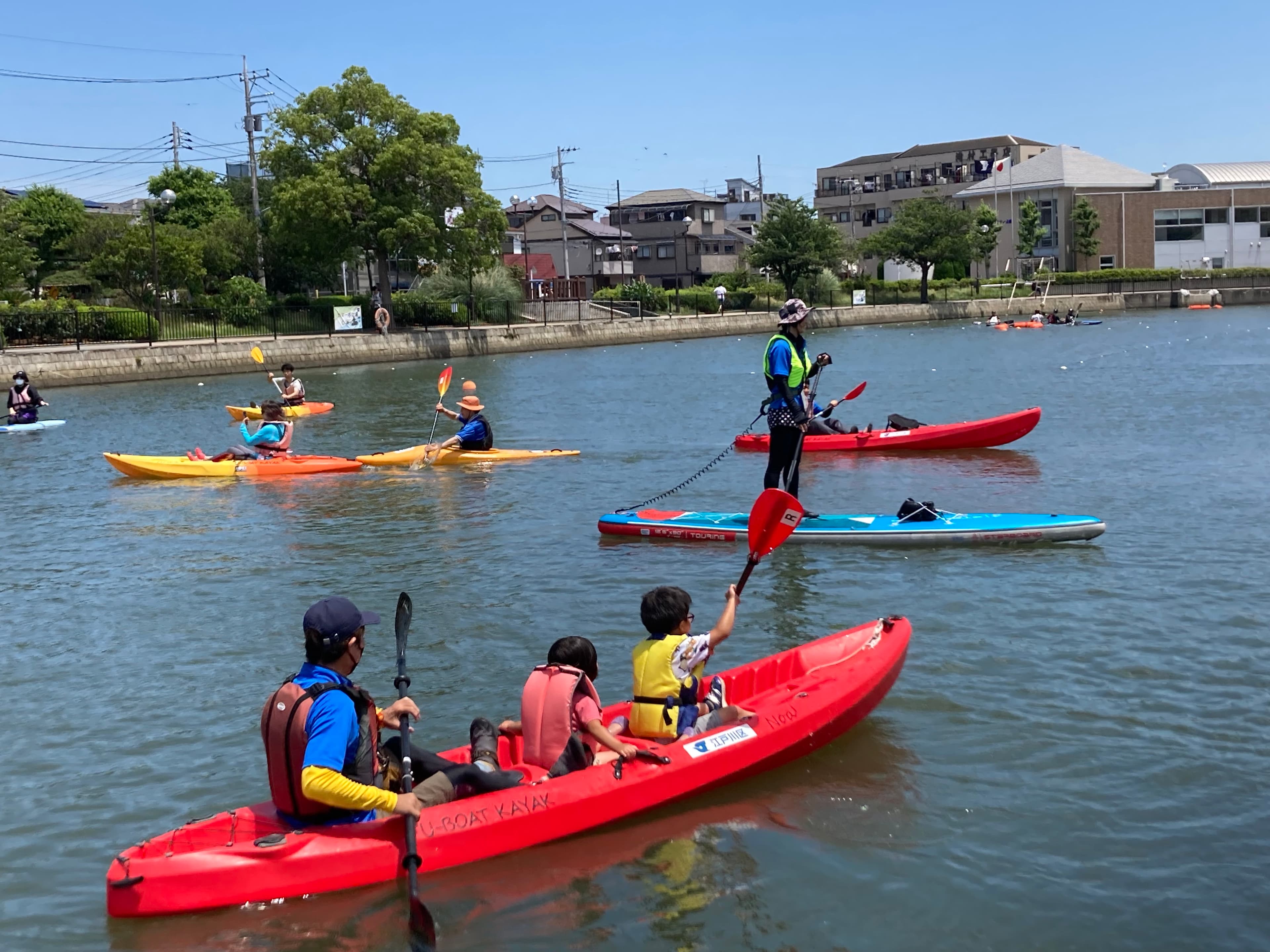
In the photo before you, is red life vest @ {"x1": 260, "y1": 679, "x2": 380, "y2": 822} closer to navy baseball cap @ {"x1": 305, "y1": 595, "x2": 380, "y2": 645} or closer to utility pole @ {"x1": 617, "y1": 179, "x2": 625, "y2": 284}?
navy baseball cap @ {"x1": 305, "y1": 595, "x2": 380, "y2": 645}

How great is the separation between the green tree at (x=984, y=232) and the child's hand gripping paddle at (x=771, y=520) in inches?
2727

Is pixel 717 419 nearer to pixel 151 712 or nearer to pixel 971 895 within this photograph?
pixel 151 712

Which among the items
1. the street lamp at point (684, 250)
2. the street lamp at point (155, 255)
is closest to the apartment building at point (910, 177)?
the street lamp at point (684, 250)

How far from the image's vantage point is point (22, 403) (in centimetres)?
2462

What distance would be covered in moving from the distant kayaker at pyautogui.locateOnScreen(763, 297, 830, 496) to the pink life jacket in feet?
18.3

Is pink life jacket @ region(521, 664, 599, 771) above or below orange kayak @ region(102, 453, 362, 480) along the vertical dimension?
below

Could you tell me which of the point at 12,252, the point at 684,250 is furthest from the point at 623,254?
the point at 12,252

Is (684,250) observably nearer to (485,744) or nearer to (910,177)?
(910,177)

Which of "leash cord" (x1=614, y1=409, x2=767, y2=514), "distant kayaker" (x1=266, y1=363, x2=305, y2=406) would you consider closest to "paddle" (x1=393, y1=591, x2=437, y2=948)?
"leash cord" (x1=614, y1=409, x2=767, y2=514)

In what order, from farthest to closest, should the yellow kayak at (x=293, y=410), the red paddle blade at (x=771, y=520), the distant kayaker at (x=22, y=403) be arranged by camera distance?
the distant kayaker at (x=22, y=403) → the yellow kayak at (x=293, y=410) → the red paddle blade at (x=771, y=520)

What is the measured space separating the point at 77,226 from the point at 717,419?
43048mm

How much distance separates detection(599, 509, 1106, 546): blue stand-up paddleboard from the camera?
11758 mm

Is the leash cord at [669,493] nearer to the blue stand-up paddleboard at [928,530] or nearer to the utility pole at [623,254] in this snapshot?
the blue stand-up paddleboard at [928,530]

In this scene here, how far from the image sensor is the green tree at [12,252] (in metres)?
39.6
